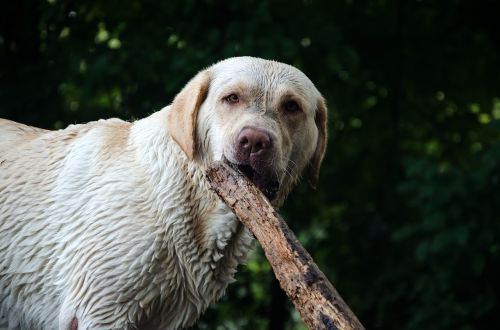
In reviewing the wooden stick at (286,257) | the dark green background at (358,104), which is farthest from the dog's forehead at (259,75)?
the dark green background at (358,104)

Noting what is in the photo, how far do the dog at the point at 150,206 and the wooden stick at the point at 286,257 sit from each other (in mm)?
193

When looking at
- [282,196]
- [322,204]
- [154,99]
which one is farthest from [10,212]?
[322,204]

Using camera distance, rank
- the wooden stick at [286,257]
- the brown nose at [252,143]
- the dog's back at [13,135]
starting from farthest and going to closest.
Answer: the dog's back at [13,135] < the brown nose at [252,143] < the wooden stick at [286,257]

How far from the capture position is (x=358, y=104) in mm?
9469

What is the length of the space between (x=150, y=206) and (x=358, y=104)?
5312 millimetres

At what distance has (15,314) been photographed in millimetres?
4727

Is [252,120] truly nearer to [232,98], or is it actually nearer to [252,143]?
[252,143]

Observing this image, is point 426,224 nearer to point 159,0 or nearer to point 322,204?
point 322,204

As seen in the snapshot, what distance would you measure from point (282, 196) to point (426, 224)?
344 centimetres

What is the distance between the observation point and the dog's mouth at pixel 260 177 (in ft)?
14.3

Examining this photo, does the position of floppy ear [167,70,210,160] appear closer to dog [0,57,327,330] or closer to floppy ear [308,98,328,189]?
dog [0,57,327,330]

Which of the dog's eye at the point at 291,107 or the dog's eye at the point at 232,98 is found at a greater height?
the dog's eye at the point at 232,98

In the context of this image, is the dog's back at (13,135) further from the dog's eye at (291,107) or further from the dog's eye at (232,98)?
the dog's eye at (291,107)

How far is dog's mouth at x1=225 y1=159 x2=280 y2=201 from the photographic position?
4359 millimetres
